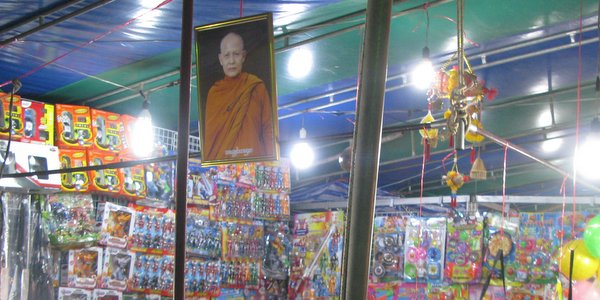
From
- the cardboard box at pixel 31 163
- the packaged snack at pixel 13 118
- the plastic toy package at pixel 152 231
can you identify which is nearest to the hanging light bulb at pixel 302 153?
the plastic toy package at pixel 152 231

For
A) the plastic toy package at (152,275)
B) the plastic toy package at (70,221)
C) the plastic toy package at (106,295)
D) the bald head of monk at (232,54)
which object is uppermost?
the bald head of monk at (232,54)

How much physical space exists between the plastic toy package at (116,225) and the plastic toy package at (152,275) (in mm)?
259

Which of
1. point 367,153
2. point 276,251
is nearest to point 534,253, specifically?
point 276,251

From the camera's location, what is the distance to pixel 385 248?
6.18 meters

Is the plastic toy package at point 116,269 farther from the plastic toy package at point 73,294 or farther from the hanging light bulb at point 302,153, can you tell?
the hanging light bulb at point 302,153

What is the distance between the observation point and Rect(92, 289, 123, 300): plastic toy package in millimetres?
5691

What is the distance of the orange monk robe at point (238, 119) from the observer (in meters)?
2.80

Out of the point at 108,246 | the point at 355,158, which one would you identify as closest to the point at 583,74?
the point at 108,246

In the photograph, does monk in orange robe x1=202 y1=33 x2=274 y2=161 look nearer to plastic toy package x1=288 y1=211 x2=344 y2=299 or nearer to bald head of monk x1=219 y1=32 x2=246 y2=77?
bald head of monk x1=219 y1=32 x2=246 y2=77

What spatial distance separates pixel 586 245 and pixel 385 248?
8.16 feet

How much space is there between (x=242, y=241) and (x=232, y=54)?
418 centimetres

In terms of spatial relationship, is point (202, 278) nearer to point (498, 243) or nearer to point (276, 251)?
point (276, 251)

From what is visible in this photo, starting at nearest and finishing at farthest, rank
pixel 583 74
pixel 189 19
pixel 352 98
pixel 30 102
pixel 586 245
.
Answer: pixel 189 19
pixel 586 245
pixel 583 74
pixel 30 102
pixel 352 98

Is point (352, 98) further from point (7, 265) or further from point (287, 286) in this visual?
point (7, 265)
